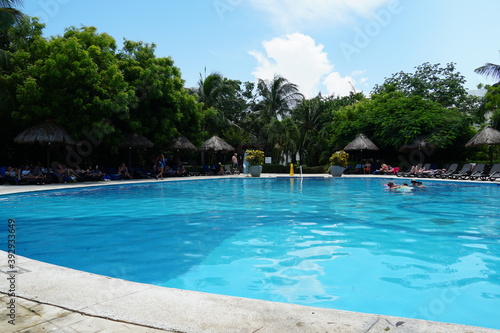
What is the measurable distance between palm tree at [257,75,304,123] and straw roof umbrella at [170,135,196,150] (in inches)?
540

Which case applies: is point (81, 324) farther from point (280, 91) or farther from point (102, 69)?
point (280, 91)

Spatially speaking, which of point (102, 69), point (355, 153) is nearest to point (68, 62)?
point (102, 69)

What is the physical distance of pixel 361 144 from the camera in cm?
2744

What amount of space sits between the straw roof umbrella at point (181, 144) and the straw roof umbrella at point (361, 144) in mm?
11487

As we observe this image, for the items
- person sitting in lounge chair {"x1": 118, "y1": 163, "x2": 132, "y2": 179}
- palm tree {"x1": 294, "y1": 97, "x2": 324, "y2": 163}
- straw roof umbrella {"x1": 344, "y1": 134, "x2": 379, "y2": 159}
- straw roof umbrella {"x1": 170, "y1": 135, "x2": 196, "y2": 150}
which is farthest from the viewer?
palm tree {"x1": 294, "y1": 97, "x2": 324, "y2": 163}

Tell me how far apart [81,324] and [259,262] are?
11.3ft

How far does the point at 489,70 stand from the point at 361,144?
9.87m

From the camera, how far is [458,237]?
7.21 meters

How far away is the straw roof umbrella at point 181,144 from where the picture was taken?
24.3 m

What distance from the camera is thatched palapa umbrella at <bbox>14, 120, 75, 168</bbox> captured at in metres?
17.2

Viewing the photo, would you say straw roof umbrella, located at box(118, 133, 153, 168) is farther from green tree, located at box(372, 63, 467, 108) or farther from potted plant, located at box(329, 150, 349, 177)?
green tree, located at box(372, 63, 467, 108)

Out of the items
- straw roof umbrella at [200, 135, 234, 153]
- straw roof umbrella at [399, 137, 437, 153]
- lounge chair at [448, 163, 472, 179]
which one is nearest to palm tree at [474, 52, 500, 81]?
straw roof umbrella at [399, 137, 437, 153]

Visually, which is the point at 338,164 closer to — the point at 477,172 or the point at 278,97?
the point at 477,172

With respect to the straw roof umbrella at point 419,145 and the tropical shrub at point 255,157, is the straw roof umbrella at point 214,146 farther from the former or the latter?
the straw roof umbrella at point 419,145
